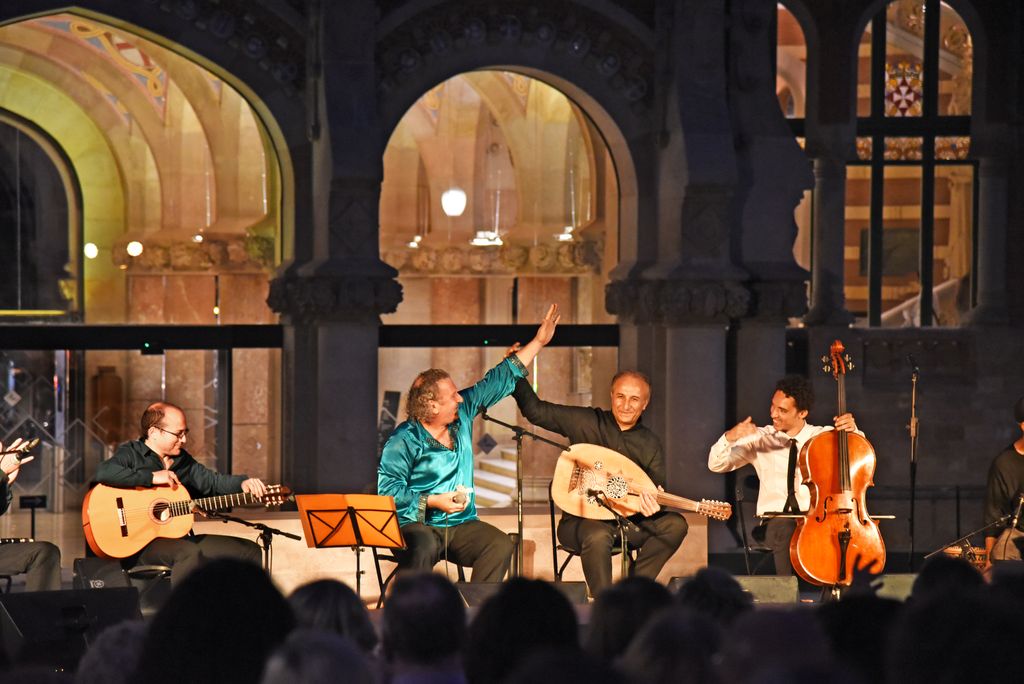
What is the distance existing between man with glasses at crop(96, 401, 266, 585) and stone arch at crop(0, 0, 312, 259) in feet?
9.55

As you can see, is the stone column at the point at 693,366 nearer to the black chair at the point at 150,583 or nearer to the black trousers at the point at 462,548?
the black trousers at the point at 462,548

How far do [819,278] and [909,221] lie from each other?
3.85 feet

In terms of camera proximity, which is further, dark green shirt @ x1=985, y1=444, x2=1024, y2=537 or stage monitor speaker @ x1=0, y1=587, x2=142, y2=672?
dark green shirt @ x1=985, y1=444, x2=1024, y2=537

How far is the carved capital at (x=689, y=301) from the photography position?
13031 millimetres

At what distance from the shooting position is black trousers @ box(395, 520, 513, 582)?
10.2 meters

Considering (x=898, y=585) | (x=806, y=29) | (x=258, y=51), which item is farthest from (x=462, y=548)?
(x=806, y=29)

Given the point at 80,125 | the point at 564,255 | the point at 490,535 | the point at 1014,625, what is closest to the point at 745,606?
the point at 1014,625

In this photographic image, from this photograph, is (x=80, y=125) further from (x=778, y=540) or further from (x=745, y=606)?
(x=745, y=606)

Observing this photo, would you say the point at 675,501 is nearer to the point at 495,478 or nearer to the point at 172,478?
the point at 172,478

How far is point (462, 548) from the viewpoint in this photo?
10375 millimetres

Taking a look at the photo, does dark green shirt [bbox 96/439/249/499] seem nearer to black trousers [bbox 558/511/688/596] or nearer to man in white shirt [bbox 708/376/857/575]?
black trousers [bbox 558/511/688/596]

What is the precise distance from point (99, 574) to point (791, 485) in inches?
171

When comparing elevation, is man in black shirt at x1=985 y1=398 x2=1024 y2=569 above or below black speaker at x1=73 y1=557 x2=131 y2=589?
above

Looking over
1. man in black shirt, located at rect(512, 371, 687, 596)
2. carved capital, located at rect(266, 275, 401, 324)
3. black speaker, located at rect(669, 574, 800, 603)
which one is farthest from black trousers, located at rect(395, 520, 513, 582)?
carved capital, located at rect(266, 275, 401, 324)
